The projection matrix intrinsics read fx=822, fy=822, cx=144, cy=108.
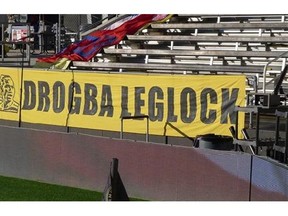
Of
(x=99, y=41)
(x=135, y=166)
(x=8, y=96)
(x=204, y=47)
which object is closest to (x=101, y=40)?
(x=99, y=41)

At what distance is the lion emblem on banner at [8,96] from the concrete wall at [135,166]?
7.82 feet

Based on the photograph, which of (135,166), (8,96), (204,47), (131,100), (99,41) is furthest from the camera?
(99,41)

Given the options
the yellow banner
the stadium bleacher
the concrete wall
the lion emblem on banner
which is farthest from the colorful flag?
the concrete wall

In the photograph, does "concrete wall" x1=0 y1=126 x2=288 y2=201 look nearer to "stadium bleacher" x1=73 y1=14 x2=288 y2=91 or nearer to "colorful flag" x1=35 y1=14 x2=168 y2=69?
"stadium bleacher" x1=73 y1=14 x2=288 y2=91

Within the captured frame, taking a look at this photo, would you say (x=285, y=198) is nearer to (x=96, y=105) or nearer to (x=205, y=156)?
(x=205, y=156)

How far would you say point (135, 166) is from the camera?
1030 centimetres

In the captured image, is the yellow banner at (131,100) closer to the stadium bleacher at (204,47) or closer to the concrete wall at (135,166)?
the concrete wall at (135,166)

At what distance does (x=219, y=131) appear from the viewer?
12102 mm

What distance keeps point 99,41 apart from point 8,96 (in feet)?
15.5

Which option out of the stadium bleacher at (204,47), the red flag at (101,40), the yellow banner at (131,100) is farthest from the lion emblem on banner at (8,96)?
the red flag at (101,40)

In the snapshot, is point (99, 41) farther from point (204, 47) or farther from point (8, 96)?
point (8, 96)

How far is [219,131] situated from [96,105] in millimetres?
2464

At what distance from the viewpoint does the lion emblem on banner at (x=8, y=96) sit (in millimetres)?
14602

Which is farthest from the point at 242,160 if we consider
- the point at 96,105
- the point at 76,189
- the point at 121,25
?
the point at 121,25
